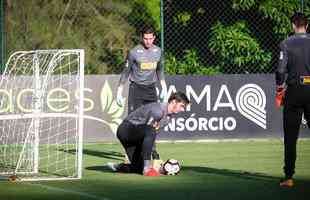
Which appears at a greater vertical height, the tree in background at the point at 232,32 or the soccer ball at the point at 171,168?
the tree in background at the point at 232,32

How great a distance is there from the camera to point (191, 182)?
46.8 ft

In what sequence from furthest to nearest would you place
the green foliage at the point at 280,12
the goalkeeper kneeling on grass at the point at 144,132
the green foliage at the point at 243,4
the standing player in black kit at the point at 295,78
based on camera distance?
the green foliage at the point at 243,4
the green foliage at the point at 280,12
the goalkeeper kneeling on grass at the point at 144,132
the standing player in black kit at the point at 295,78

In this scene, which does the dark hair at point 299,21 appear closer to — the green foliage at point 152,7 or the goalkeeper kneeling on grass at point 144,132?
the goalkeeper kneeling on grass at point 144,132

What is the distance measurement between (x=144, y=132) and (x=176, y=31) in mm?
11028

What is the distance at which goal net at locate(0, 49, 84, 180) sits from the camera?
15055 mm

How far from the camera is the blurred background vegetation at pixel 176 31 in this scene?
25469 mm

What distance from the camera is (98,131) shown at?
855 inches

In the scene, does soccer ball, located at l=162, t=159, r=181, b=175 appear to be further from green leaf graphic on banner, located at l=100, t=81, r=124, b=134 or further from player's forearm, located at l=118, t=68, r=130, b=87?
green leaf graphic on banner, located at l=100, t=81, r=124, b=134

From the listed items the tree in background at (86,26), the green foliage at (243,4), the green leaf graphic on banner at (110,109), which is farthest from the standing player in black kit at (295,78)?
the tree in background at (86,26)

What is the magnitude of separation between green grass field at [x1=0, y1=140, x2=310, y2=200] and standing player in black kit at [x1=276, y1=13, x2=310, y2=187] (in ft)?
2.39

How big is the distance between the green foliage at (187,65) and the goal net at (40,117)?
9.39 ft

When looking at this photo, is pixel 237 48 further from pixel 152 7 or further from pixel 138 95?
pixel 138 95

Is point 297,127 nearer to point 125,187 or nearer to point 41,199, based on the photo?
point 125,187

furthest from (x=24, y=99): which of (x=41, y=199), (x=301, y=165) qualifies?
(x=41, y=199)
